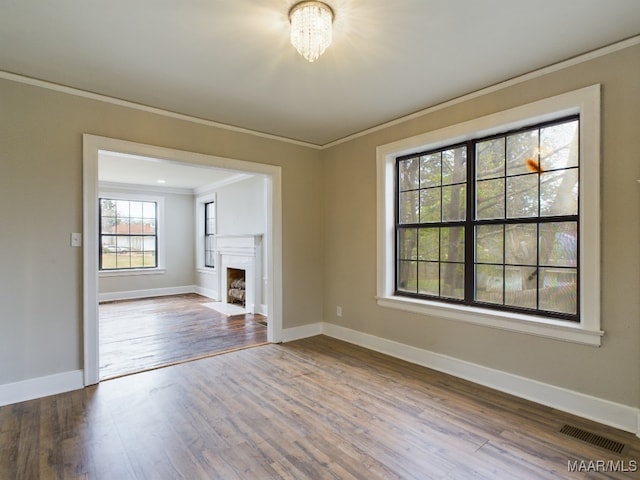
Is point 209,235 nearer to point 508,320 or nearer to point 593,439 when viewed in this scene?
point 508,320

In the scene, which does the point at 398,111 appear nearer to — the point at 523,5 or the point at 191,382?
the point at 523,5

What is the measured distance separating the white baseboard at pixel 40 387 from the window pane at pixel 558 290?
4061 mm

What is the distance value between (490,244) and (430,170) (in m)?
1.02

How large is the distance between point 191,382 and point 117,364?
3.46ft

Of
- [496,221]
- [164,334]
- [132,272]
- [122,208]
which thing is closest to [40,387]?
[164,334]

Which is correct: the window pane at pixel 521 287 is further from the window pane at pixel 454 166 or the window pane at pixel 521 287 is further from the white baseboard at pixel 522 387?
the window pane at pixel 454 166

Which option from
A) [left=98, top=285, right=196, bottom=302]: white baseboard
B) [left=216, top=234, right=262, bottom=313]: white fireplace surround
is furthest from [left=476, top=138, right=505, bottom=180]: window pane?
[left=98, top=285, right=196, bottom=302]: white baseboard

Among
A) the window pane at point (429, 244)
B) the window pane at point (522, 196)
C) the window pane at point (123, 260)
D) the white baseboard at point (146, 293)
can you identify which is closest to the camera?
the window pane at point (522, 196)

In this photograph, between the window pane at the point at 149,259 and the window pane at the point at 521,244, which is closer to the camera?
the window pane at the point at 521,244

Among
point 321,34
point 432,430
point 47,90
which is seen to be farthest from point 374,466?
point 47,90

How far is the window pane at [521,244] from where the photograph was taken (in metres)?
2.86

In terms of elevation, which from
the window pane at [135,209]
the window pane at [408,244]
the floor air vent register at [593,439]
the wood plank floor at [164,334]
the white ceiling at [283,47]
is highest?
the white ceiling at [283,47]

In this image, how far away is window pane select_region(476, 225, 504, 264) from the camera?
3070 millimetres

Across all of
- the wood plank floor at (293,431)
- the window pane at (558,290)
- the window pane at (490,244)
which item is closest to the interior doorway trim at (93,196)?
the wood plank floor at (293,431)
